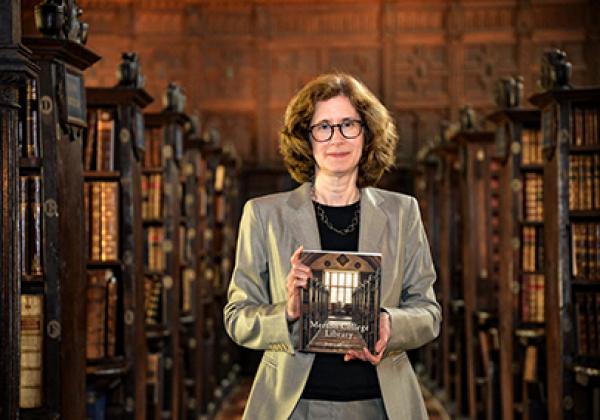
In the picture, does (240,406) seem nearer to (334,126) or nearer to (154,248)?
(154,248)

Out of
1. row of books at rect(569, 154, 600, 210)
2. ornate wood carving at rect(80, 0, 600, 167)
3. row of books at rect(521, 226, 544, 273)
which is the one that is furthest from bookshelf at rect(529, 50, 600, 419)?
ornate wood carving at rect(80, 0, 600, 167)

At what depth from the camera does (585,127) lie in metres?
5.41

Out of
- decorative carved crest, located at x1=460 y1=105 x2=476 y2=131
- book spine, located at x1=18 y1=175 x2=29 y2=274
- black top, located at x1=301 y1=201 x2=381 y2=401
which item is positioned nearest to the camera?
black top, located at x1=301 y1=201 x2=381 y2=401

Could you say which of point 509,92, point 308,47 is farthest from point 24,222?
point 308,47

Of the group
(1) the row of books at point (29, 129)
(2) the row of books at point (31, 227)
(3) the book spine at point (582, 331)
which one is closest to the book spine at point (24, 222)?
(2) the row of books at point (31, 227)

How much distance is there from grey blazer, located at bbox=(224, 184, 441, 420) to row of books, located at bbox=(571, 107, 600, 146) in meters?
3.21

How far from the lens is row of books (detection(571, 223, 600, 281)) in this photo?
5.33 meters

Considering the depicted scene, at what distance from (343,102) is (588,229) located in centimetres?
330

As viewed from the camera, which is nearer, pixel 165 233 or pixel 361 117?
pixel 361 117

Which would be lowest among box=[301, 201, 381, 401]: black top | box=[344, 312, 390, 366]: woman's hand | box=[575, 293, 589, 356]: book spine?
box=[575, 293, 589, 356]: book spine

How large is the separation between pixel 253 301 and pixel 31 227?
172 cm

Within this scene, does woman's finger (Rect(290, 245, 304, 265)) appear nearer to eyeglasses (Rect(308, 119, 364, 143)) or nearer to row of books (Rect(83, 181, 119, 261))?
eyeglasses (Rect(308, 119, 364, 143))

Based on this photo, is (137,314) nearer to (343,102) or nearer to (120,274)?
(120,274)

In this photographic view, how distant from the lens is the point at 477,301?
7703 millimetres
